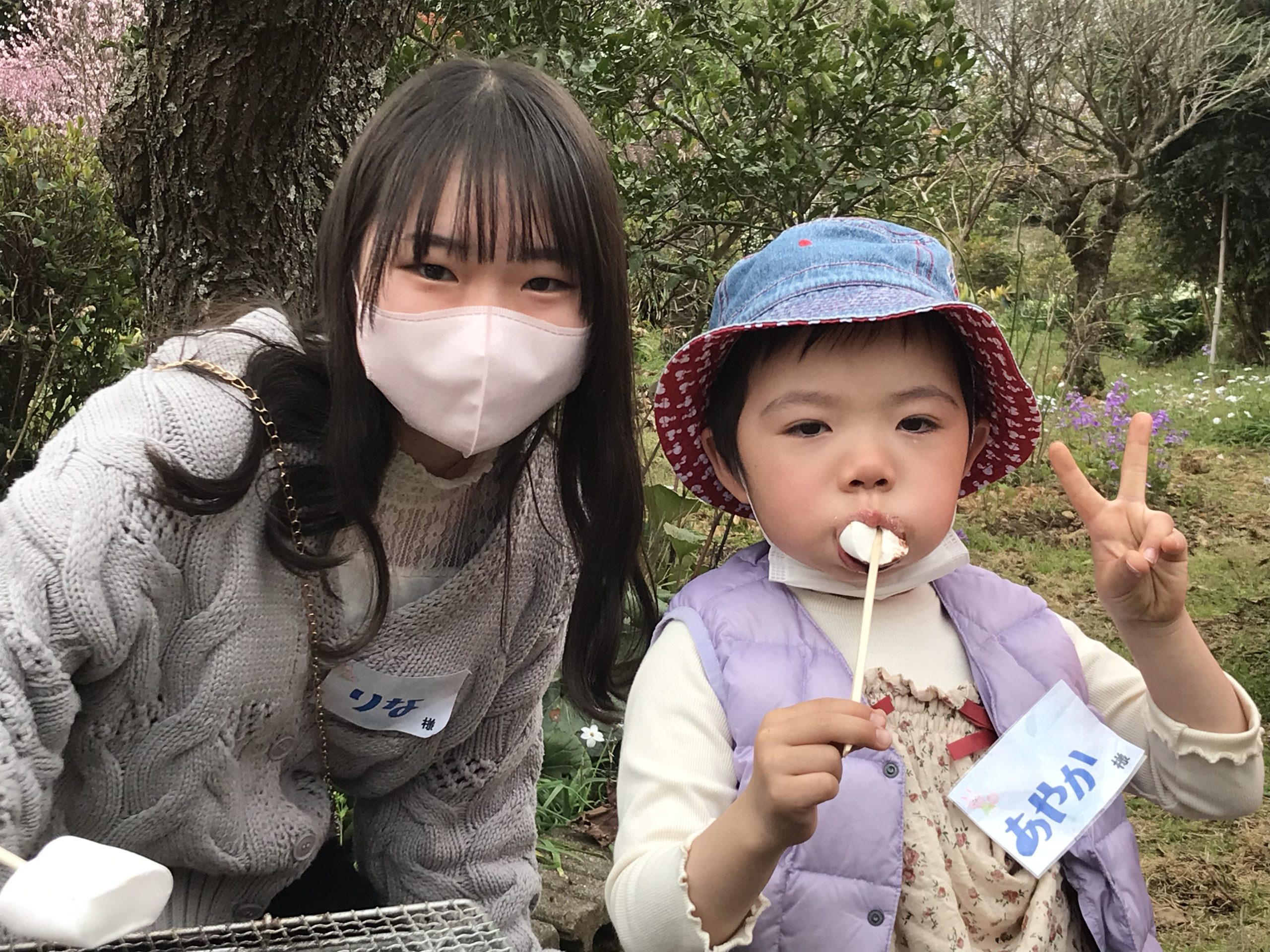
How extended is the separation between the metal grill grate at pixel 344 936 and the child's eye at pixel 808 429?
60 centimetres

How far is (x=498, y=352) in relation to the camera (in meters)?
1.29

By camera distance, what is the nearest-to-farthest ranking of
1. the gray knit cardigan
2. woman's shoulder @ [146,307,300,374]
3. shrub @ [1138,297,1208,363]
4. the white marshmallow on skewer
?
the white marshmallow on skewer < the gray knit cardigan < woman's shoulder @ [146,307,300,374] < shrub @ [1138,297,1208,363]

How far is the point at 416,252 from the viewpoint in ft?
4.24

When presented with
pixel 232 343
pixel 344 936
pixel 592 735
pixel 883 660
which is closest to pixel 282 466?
pixel 232 343

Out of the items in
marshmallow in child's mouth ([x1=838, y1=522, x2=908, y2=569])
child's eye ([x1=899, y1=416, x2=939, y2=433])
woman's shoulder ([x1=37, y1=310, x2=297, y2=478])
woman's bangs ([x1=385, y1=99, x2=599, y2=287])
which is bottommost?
marshmallow in child's mouth ([x1=838, y1=522, x2=908, y2=569])

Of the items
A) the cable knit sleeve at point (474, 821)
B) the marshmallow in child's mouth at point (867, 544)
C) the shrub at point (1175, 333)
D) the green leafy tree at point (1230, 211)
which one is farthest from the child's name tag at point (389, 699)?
the shrub at point (1175, 333)

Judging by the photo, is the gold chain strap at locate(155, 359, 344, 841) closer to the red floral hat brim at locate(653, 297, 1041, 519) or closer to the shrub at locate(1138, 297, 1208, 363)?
the red floral hat brim at locate(653, 297, 1041, 519)

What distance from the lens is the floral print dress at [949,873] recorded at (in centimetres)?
116

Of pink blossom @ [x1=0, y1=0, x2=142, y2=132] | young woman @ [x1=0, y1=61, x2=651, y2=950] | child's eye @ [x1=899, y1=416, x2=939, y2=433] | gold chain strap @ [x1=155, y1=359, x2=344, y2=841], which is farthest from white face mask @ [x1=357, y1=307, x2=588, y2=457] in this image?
pink blossom @ [x1=0, y1=0, x2=142, y2=132]

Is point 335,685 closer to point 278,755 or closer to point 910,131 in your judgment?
point 278,755

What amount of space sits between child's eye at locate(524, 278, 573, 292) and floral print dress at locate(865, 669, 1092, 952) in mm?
593

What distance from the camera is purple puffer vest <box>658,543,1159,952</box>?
114cm

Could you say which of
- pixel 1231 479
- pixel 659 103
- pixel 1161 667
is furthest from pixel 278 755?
pixel 1231 479

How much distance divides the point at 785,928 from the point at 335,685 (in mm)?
695
